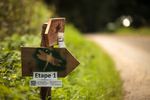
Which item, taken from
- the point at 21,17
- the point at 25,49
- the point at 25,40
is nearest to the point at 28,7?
the point at 21,17

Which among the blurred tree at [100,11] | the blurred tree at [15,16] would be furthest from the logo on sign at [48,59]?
the blurred tree at [100,11]

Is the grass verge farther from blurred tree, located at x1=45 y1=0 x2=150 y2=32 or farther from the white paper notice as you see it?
blurred tree, located at x1=45 y1=0 x2=150 y2=32

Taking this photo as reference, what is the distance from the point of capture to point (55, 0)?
38.6 ft

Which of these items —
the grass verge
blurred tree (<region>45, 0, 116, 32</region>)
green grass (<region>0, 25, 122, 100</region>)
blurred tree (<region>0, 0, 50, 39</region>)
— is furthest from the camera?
blurred tree (<region>45, 0, 116, 32</region>)

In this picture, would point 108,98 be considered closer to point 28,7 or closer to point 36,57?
point 36,57

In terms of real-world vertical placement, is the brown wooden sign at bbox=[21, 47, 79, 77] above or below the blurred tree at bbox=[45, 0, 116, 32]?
below

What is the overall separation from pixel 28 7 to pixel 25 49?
3.57 meters

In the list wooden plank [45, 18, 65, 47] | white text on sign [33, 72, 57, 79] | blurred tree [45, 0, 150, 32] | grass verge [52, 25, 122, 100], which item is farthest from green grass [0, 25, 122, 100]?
blurred tree [45, 0, 150, 32]

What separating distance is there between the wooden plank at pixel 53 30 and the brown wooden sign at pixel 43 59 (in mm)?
125

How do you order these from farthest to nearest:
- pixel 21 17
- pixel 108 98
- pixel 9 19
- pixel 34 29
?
pixel 34 29
pixel 21 17
pixel 9 19
pixel 108 98

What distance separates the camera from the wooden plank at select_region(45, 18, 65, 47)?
6.19 feet

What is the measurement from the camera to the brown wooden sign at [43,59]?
187cm

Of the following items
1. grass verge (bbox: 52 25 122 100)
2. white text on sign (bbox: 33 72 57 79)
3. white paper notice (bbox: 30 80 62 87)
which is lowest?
grass verge (bbox: 52 25 122 100)

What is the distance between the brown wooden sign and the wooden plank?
13 cm
